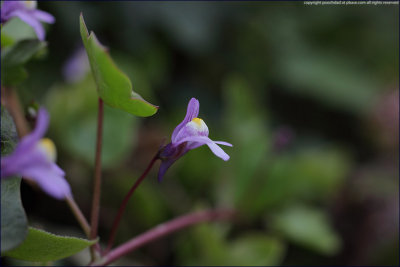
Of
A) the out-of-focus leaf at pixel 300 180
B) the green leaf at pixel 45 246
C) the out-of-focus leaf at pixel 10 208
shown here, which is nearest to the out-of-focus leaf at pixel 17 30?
the out-of-focus leaf at pixel 10 208

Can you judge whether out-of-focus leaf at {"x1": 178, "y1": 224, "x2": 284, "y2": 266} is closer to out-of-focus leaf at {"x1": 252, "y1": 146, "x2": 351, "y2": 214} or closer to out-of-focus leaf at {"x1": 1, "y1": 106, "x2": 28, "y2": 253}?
out-of-focus leaf at {"x1": 252, "y1": 146, "x2": 351, "y2": 214}

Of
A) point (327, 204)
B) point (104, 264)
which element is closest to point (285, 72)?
point (327, 204)

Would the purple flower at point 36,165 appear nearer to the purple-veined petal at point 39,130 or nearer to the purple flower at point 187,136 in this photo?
the purple-veined petal at point 39,130

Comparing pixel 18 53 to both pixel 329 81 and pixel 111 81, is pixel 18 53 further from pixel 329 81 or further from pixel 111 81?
pixel 329 81

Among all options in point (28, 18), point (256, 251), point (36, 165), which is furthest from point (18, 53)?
point (256, 251)

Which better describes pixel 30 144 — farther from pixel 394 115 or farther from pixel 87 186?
pixel 394 115

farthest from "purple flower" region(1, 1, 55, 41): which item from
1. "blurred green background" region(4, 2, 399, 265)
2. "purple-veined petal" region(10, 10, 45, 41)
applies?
"blurred green background" region(4, 2, 399, 265)
